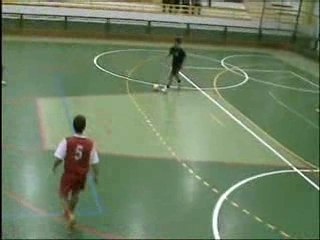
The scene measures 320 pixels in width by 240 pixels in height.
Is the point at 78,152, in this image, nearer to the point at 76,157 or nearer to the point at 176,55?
the point at 76,157

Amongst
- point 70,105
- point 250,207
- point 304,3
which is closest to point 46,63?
point 70,105

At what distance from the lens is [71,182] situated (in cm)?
543

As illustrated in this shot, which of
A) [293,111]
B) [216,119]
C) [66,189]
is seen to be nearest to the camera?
[66,189]

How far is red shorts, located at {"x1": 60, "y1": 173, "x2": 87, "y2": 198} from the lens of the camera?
5.39 m

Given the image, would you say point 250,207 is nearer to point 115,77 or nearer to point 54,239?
point 54,239

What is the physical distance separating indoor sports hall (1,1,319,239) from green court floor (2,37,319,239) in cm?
3

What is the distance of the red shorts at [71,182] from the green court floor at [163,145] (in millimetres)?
597

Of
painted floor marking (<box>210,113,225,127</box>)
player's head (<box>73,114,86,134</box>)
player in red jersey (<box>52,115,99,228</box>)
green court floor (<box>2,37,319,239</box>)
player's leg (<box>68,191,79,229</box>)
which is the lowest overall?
painted floor marking (<box>210,113,225,127</box>)

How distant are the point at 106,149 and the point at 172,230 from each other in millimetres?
3014

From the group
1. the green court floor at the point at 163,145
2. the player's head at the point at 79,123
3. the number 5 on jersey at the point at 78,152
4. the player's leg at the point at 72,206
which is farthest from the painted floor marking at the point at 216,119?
the player's head at the point at 79,123

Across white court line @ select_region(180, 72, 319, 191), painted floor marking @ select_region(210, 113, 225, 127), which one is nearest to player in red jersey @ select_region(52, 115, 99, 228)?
white court line @ select_region(180, 72, 319, 191)

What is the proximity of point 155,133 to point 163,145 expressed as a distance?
26.0 inches

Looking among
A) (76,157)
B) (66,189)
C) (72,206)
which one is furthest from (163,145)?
(76,157)

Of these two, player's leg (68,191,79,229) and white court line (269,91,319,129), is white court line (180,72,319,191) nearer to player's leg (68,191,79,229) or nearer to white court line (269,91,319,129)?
white court line (269,91,319,129)
